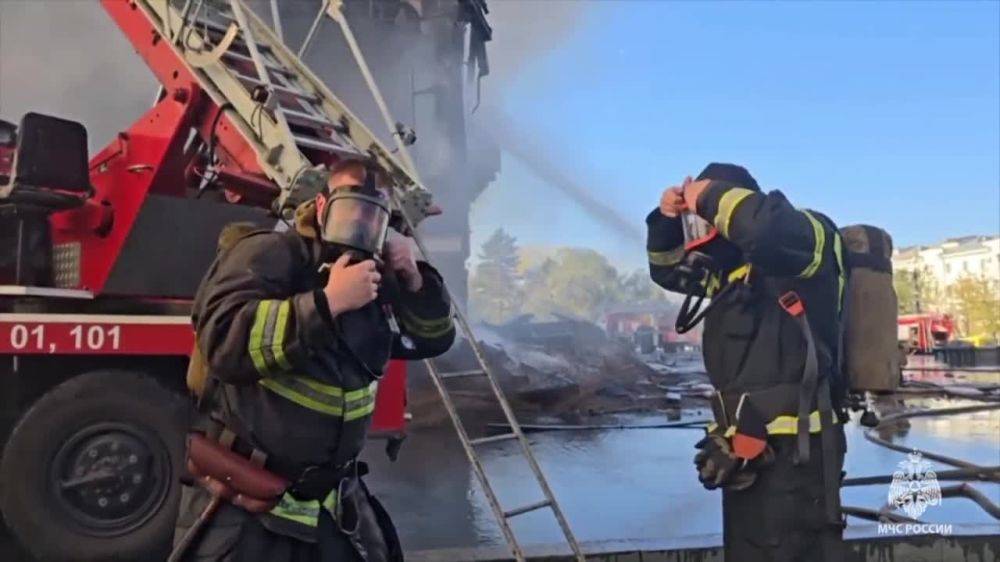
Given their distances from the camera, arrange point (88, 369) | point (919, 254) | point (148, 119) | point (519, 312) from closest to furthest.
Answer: point (88, 369)
point (148, 119)
point (519, 312)
point (919, 254)

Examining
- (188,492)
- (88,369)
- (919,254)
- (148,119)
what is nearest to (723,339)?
(188,492)

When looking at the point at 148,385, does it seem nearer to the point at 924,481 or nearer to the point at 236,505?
the point at 236,505

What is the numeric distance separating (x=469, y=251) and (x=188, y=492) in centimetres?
1334

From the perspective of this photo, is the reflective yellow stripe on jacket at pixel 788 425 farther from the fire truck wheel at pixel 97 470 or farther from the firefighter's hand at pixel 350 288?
the fire truck wheel at pixel 97 470

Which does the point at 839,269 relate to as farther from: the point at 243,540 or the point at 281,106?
the point at 281,106

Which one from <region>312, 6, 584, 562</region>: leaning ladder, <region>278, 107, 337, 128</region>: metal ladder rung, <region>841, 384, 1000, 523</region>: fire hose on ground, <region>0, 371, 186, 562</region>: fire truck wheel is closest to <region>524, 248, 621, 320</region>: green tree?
<region>841, 384, 1000, 523</region>: fire hose on ground

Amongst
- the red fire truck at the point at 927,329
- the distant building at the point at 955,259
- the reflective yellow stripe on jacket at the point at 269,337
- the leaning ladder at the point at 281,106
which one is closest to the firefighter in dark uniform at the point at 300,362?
the reflective yellow stripe on jacket at the point at 269,337

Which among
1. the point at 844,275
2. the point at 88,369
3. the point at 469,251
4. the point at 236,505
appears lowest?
the point at 236,505

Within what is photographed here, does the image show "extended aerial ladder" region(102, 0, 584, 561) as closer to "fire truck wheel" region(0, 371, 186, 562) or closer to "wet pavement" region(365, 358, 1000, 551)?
"wet pavement" region(365, 358, 1000, 551)

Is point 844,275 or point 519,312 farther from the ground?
point 519,312

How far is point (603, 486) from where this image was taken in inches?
218

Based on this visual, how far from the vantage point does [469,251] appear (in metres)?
15.0

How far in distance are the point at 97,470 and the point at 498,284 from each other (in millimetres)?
17358

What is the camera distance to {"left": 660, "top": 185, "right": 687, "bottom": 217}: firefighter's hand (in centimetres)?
238
